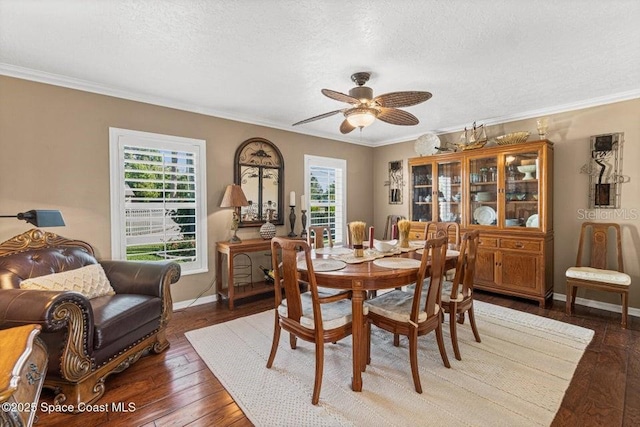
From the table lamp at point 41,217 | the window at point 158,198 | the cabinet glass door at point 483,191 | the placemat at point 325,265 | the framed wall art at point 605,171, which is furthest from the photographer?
the cabinet glass door at point 483,191

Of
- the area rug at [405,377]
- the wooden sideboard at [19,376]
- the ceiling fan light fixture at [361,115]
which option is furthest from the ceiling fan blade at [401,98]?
the wooden sideboard at [19,376]

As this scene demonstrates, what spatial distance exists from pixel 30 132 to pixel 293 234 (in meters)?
3.00

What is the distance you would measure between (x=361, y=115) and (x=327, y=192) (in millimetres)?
2663

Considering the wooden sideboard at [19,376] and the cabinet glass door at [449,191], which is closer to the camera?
the wooden sideboard at [19,376]

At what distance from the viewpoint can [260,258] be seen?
4.23 meters

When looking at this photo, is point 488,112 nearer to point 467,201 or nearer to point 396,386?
point 467,201

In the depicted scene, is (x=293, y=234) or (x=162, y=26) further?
(x=293, y=234)

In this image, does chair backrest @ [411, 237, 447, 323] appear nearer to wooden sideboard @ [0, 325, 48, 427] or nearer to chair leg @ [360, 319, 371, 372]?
chair leg @ [360, 319, 371, 372]

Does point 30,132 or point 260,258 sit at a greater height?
point 30,132

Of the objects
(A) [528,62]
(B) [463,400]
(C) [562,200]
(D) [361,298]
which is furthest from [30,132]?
(C) [562,200]

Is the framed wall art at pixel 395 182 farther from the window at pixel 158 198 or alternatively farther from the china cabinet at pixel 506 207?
the window at pixel 158 198

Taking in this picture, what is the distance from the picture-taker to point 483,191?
13.7ft

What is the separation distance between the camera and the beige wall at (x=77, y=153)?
2.64 meters

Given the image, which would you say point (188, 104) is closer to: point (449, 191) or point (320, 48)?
point (320, 48)
